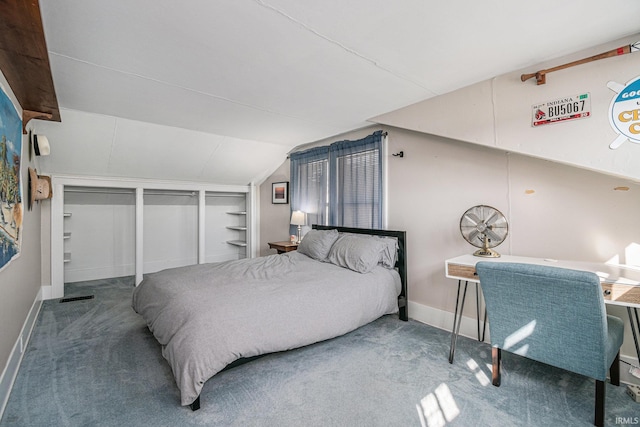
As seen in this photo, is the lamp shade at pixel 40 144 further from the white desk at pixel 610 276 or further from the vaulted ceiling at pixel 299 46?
the white desk at pixel 610 276

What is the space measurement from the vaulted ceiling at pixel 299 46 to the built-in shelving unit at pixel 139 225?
6.30 feet

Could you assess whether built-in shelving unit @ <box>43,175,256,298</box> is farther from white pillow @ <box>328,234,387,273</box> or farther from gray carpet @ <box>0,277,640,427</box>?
white pillow @ <box>328,234,387,273</box>

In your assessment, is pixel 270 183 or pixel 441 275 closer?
Answer: pixel 441 275

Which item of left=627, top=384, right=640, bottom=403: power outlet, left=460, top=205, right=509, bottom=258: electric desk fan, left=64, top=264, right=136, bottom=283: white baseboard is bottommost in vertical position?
left=627, top=384, right=640, bottom=403: power outlet

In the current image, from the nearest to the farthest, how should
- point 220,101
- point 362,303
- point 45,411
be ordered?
point 45,411 → point 362,303 → point 220,101

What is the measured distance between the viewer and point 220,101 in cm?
293

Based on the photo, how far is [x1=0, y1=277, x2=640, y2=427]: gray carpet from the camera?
5.63 feet

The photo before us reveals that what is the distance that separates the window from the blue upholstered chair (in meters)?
1.77

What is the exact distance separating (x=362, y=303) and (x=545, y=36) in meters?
2.35

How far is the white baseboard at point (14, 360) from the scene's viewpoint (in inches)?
71.5

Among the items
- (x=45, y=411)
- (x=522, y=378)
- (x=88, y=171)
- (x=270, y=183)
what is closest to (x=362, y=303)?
(x=522, y=378)

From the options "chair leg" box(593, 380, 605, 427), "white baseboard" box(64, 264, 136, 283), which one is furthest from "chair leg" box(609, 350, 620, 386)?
"white baseboard" box(64, 264, 136, 283)

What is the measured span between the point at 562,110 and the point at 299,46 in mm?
1899

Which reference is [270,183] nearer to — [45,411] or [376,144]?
[376,144]
